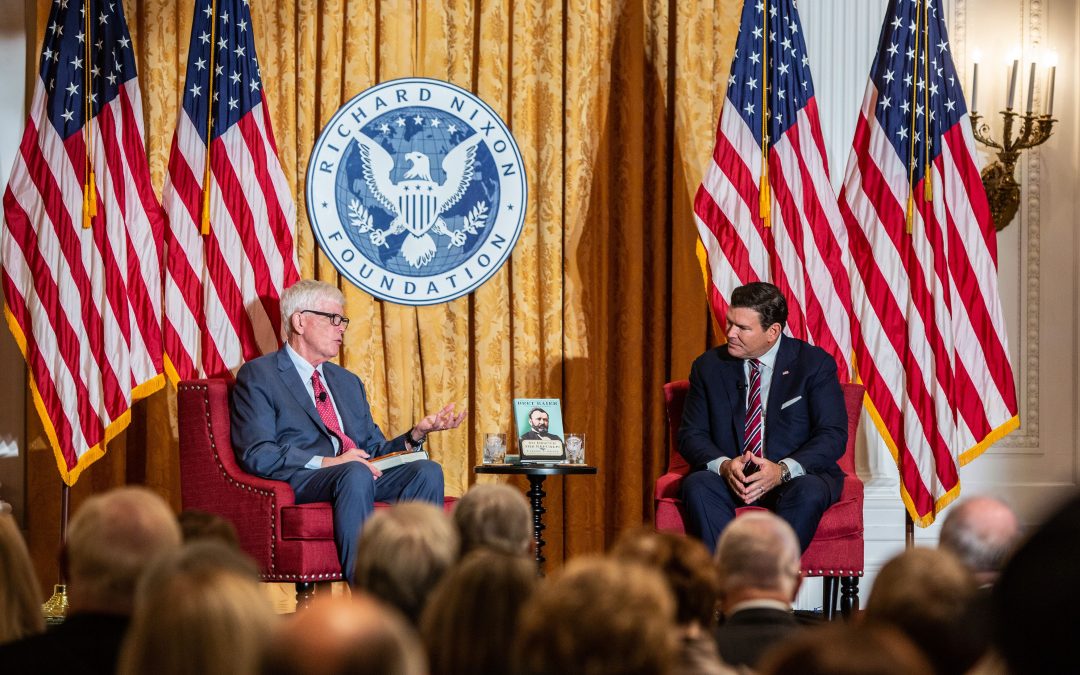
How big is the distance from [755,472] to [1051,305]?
2.45 meters

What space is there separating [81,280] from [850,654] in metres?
4.89

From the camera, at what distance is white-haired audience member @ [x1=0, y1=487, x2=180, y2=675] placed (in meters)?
1.97

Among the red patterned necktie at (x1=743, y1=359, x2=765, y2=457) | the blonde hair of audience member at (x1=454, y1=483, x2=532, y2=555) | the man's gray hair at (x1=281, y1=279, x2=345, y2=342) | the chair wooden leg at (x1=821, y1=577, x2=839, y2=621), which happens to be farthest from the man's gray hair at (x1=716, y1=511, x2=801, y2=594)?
the man's gray hair at (x1=281, y1=279, x2=345, y2=342)

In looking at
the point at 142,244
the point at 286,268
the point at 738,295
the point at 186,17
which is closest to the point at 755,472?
the point at 738,295

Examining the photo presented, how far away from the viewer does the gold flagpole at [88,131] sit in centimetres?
547

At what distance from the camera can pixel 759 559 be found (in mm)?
2305

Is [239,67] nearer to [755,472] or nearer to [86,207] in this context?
[86,207]

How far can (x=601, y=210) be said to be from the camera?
631 centimetres

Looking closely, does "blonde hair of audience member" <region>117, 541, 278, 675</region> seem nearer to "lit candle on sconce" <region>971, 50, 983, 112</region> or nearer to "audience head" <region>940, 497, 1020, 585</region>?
"audience head" <region>940, 497, 1020, 585</region>

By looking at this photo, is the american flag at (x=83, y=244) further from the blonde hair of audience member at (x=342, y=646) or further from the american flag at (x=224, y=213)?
the blonde hair of audience member at (x=342, y=646)

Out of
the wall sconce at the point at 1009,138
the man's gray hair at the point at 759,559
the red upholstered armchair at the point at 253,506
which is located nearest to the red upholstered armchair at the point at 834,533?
the red upholstered armchair at the point at 253,506

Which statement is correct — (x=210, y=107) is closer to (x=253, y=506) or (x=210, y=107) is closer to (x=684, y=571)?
(x=253, y=506)

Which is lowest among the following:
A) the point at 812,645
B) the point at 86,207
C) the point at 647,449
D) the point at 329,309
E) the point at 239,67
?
the point at 647,449

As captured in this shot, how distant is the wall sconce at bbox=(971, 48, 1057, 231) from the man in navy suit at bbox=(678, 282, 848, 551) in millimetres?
1709
